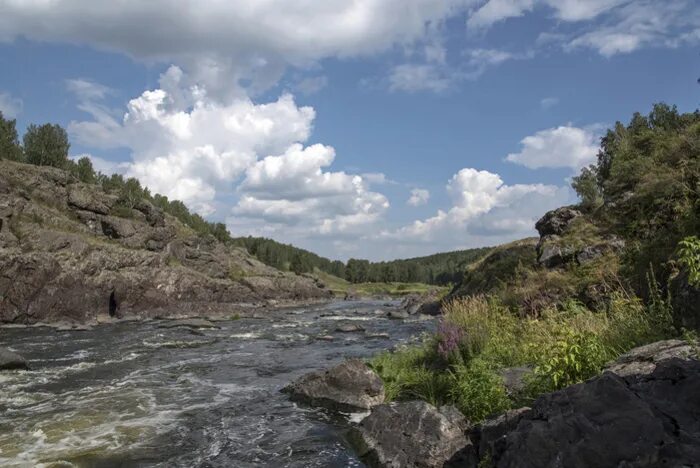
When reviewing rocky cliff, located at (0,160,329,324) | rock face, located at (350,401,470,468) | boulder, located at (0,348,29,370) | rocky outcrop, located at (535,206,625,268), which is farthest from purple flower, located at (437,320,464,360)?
rocky cliff, located at (0,160,329,324)

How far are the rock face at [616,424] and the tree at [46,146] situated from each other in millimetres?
122381

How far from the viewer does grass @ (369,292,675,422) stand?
9.09 m

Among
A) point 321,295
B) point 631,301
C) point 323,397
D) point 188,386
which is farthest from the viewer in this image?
point 321,295

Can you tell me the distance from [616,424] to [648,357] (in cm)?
267

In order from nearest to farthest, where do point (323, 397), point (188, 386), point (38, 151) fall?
point (323, 397), point (188, 386), point (38, 151)

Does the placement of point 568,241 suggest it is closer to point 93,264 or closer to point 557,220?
point 557,220

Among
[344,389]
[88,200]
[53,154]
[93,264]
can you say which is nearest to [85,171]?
[53,154]

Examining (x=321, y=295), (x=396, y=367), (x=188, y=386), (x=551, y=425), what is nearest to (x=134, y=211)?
(x=321, y=295)

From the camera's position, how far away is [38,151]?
344 ft

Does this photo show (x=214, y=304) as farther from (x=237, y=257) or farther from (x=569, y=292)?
(x=569, y=292)

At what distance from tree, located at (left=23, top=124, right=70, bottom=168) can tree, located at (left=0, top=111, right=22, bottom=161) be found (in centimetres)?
277

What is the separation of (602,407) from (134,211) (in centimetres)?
9552

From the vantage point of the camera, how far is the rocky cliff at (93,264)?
51875mm

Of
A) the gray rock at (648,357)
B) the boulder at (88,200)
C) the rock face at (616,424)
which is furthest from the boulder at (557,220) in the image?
the boulder at (88,200)
